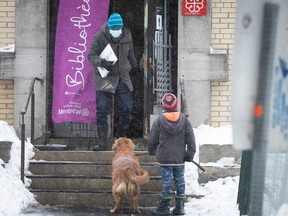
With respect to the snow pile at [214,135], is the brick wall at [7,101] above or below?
above

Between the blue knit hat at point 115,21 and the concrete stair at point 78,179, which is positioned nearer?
the concrete stair at point 78,179

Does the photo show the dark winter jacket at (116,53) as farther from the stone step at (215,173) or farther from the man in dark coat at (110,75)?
the stone step at (215,173)

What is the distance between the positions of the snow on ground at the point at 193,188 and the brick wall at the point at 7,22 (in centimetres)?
148

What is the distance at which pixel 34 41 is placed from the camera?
11.2 metres

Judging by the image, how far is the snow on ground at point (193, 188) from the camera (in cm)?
842

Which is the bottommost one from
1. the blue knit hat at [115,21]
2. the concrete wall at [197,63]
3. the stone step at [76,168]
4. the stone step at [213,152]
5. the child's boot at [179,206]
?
the child's boot at [179,206]

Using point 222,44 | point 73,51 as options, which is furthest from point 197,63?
point 73,51

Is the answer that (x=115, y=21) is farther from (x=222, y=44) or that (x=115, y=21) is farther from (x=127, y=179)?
(x=127, y=179)

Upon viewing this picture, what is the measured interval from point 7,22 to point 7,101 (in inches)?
52.1

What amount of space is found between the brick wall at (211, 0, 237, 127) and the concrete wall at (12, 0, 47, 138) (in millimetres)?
2824

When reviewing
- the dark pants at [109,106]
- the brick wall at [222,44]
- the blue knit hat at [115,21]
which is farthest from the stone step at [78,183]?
the blue knit hat at [115,21]

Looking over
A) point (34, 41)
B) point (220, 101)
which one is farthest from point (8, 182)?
point (220, 101)

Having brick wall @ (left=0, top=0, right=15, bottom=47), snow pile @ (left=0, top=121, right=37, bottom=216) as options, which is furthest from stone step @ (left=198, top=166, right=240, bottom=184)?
brick wall @ (left=0, top=0, right=15, bottom=47)

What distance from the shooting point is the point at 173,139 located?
28.0 ft
